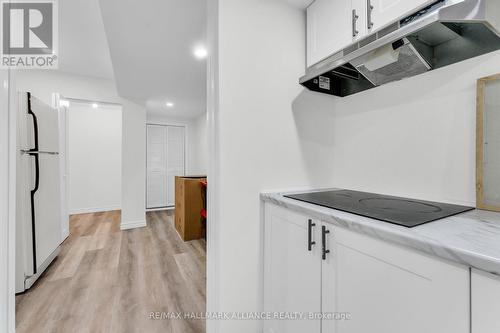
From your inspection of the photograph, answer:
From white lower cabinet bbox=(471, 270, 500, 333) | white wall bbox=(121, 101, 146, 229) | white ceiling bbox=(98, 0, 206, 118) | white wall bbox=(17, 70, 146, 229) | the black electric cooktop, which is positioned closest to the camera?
white lower cabinet bbox=(471, 270, 500, 333)

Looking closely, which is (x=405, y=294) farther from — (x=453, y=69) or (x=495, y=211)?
(x=453, y=69)

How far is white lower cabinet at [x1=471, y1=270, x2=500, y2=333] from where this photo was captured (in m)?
0.49

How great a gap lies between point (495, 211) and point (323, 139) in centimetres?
96

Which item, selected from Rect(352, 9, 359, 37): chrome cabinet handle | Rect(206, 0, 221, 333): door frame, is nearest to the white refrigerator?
Rect(206, 0, 221, 333): door frame

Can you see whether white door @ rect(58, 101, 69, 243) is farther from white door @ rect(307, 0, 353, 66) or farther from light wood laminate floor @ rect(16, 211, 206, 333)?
white door @ rect(307, 0, 353, 66)

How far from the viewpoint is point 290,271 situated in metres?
1.15

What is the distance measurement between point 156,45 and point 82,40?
4.99 ft

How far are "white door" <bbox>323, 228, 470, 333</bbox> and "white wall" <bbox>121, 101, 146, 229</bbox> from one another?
12.3 feet

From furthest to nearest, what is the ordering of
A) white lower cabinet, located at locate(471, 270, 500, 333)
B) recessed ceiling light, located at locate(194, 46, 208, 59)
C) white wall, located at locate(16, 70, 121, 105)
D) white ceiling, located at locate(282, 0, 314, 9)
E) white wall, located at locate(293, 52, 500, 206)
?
white wall, located at locate(16, 70, 121, 105), recessed ceiling light, located at locate(194, 46, 208, 59), white ceiling, located at locate(282, 0, 314, 9), white wall, located at locate(293, 52, 500, 206), white lower cabinet, located at locate(471, 270, 500, 333)

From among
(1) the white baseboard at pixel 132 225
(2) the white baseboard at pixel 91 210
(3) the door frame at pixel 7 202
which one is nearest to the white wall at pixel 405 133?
(3) the door frame at pixel 7 202

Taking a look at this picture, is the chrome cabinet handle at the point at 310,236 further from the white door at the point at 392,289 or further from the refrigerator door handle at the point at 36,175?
the refrigerator door handle at the point at 36,175

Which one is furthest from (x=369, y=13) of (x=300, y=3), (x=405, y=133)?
(x=405, y=133)

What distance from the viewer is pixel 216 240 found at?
127 cm

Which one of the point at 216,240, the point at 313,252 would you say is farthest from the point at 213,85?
the point at 313,252
